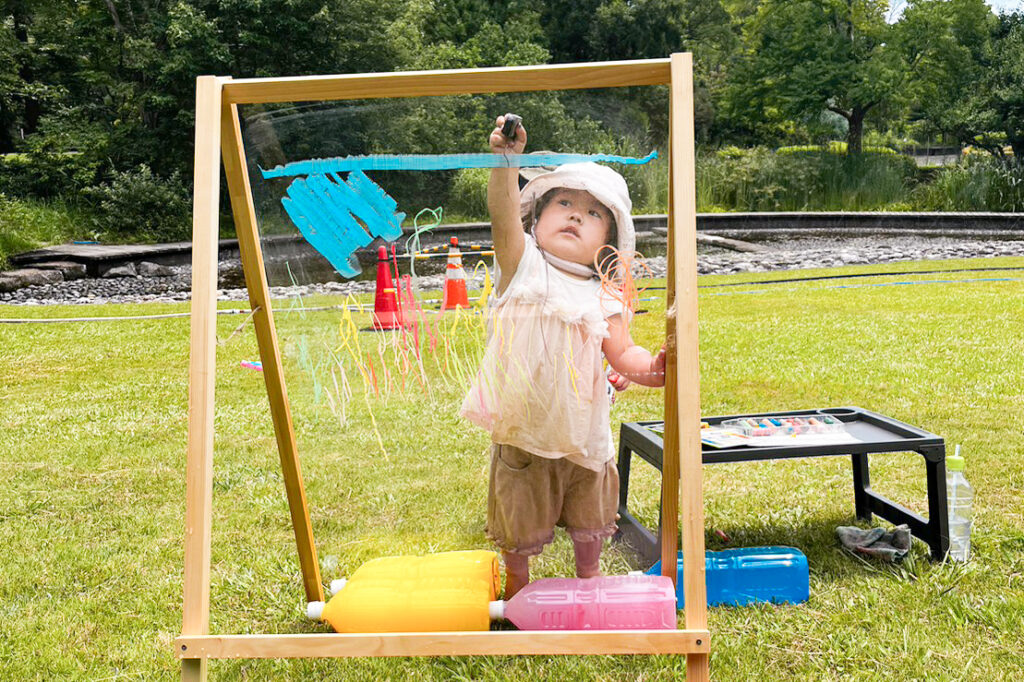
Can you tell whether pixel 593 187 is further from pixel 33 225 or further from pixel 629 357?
pixel 33 225

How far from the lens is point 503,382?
216cm

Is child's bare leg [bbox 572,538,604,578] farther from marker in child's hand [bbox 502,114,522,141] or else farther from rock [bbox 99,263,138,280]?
rock [bbox 99,263,138,280]

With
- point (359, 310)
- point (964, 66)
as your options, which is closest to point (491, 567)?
point (359, 310)

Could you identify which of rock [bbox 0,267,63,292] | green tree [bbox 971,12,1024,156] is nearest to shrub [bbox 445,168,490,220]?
rock [bbox 0,267,63,292]

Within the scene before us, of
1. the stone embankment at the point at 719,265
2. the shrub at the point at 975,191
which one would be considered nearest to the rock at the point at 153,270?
the stone embankment at the point at 719,265

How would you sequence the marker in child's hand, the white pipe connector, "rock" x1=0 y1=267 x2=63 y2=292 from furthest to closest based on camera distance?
"rock" x1=0 y1=267 x2=63 y2=292 < the white pipe connector < the marker in child's hand

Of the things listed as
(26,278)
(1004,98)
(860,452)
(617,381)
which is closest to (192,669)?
(617,381)

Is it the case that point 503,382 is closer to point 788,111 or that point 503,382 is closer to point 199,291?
point 199,291

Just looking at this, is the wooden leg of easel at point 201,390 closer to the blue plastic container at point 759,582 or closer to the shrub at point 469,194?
the shrub at point 469,194

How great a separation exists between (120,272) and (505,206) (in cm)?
1445

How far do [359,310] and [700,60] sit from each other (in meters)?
27.9

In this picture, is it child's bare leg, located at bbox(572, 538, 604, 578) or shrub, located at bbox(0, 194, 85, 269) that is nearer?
child's bare leg, located at bbox(572, 538, 604, 578)

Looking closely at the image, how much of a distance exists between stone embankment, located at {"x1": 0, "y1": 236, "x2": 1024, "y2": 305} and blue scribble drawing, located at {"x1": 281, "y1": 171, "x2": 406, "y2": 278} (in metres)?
9.54

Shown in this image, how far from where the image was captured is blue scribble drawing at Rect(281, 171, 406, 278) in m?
2.09
